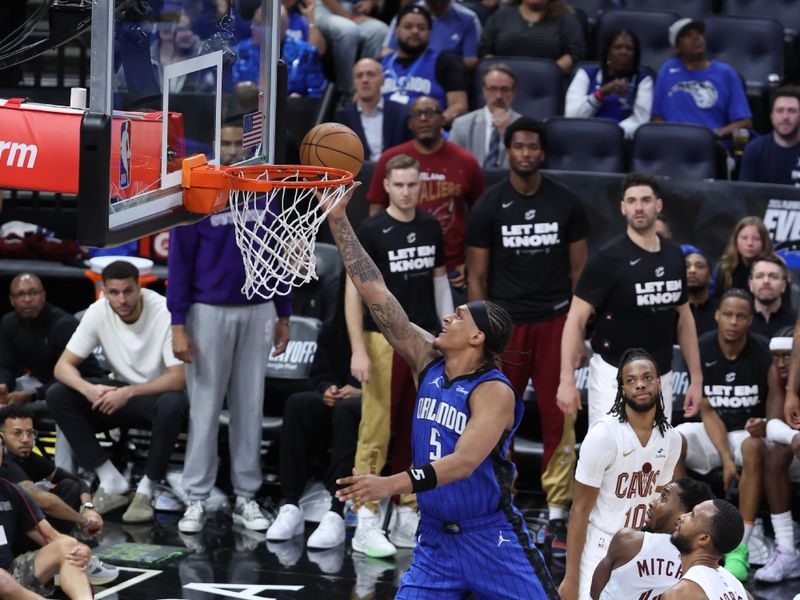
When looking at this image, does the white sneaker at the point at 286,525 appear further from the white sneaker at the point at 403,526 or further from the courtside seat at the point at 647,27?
the courtside seat at the point at 647,27

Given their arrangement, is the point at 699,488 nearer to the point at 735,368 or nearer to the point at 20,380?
the point at 735,368

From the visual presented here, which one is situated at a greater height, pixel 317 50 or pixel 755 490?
pixel 317 50

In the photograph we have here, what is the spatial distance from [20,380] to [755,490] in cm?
521

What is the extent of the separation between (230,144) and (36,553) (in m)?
2.46

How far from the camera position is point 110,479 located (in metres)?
9.19

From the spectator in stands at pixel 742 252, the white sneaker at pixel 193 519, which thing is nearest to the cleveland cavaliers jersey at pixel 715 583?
the white sneaker at pixel 193 519

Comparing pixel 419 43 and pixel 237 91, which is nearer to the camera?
pixel 237 91

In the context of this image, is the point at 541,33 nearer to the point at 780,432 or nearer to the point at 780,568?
the point at 780,432

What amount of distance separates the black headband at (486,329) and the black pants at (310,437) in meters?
3.07

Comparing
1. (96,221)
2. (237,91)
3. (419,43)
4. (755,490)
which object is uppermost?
(419,43)

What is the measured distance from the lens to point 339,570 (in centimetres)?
800

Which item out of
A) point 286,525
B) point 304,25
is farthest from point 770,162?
point 286,525

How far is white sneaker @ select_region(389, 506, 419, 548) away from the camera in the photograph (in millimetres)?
8445

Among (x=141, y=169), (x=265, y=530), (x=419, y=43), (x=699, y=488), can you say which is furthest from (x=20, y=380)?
(x=699, y=488)
